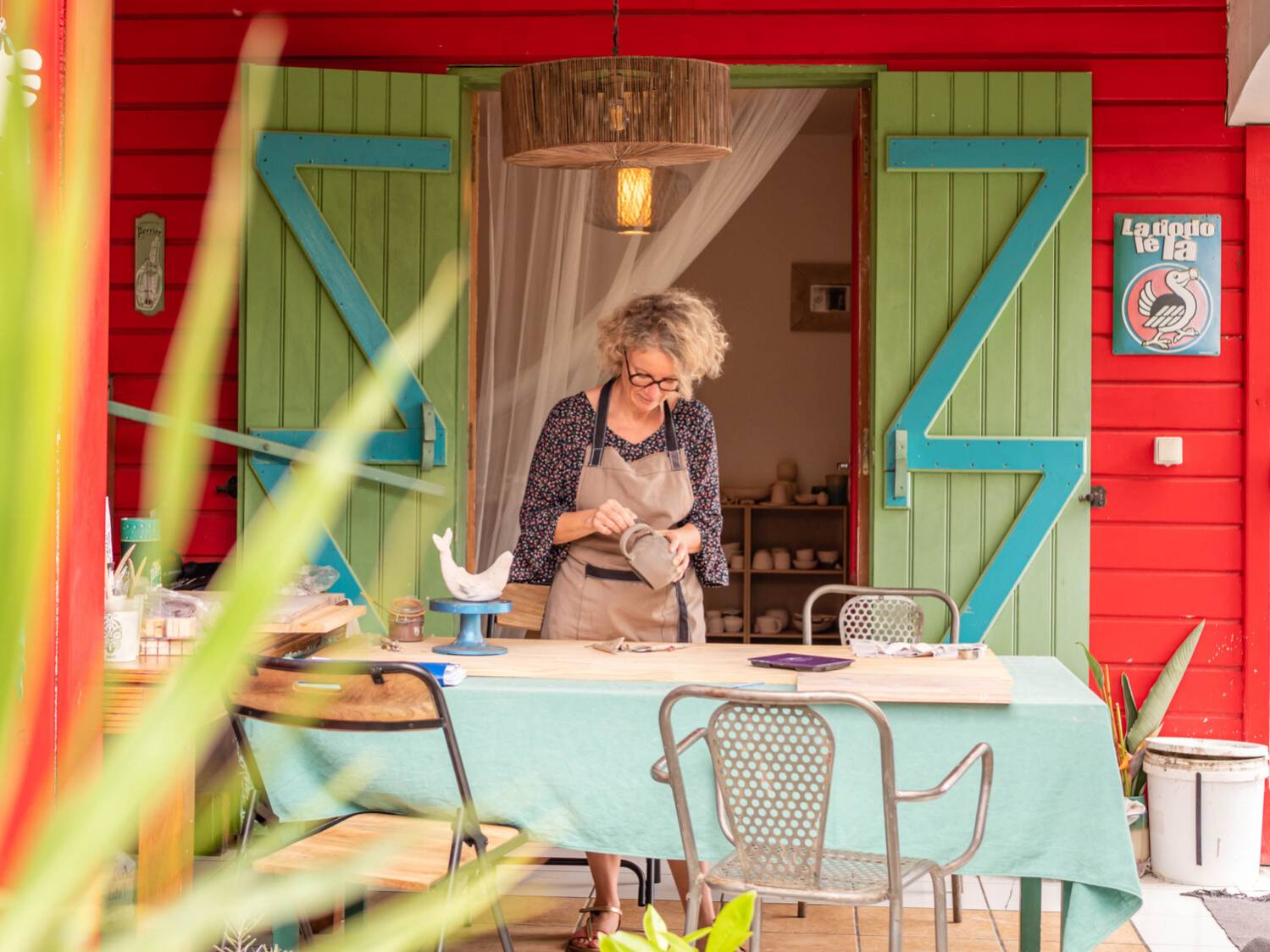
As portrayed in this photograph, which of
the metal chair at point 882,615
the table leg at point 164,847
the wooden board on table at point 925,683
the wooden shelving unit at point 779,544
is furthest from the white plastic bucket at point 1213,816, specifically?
the wooden shelving unit at point 779,544

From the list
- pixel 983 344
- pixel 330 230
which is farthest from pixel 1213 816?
pixel 330 230

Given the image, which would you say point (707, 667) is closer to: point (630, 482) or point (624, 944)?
point (630, 482)

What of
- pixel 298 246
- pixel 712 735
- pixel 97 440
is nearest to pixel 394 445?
pixel 298 246

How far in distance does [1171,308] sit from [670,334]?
2.16 m

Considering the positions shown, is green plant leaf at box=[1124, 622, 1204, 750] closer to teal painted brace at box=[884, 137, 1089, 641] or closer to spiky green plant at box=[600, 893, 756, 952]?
teal painted brace at box=[884, 137, 1089, 641]

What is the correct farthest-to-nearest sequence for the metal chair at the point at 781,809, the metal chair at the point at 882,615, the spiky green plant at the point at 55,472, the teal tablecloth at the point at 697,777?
the metal chair at the point at 882,615
the teal tablecloth at the point at 697,777
the metal chair at the point at 781,809
the spiky green plant at the point at 55,472

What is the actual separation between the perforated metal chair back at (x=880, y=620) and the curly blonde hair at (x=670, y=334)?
918mm

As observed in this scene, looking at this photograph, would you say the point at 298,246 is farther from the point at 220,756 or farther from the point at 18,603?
the point at 18,603

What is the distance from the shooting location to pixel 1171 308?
15.9 ft

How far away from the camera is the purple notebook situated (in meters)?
3.17

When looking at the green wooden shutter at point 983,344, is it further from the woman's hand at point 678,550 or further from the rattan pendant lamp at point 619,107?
the rattan pendant lamp at point 619,107

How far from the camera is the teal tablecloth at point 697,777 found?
2859 mm

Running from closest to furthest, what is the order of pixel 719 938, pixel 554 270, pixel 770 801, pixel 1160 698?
1. pixel 719 938
2. pixel 770 801
3. pixel 1160 698
4. pixel 554 270

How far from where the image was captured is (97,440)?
78 centimetres
